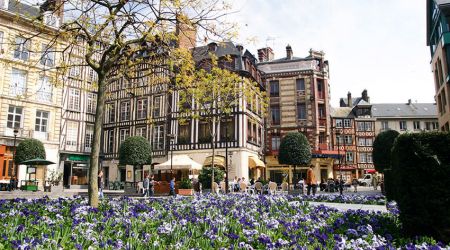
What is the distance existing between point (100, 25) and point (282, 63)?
30304mm

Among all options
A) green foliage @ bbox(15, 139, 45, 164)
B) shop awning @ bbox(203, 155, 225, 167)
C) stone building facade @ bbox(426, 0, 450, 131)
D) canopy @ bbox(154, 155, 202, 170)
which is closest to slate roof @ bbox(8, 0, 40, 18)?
green foliage @ bbox(15, 139, 45, 164)

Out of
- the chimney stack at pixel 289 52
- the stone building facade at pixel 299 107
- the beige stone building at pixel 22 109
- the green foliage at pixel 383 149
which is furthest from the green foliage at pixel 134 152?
the chimney stack at pixel 289 52

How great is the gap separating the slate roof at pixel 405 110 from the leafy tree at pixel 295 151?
2882 centimetres

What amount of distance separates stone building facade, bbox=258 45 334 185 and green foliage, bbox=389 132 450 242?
2972 cm

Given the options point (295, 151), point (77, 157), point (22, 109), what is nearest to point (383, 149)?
point (295, 151)

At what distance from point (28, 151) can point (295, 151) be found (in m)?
19.8

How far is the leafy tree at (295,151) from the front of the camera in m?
27.4

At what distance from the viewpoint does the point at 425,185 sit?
16.9 feet

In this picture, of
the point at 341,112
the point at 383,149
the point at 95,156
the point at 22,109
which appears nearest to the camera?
the point at 95,156

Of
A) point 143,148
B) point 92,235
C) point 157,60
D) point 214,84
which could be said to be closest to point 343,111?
point 143,148

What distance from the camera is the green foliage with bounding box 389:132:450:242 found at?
5.02 metres

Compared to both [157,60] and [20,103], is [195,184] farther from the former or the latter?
[20,103]

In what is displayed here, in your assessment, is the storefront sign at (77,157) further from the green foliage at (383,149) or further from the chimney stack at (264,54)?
the green foliage at (383,149)

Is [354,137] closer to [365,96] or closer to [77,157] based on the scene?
[365,96]
